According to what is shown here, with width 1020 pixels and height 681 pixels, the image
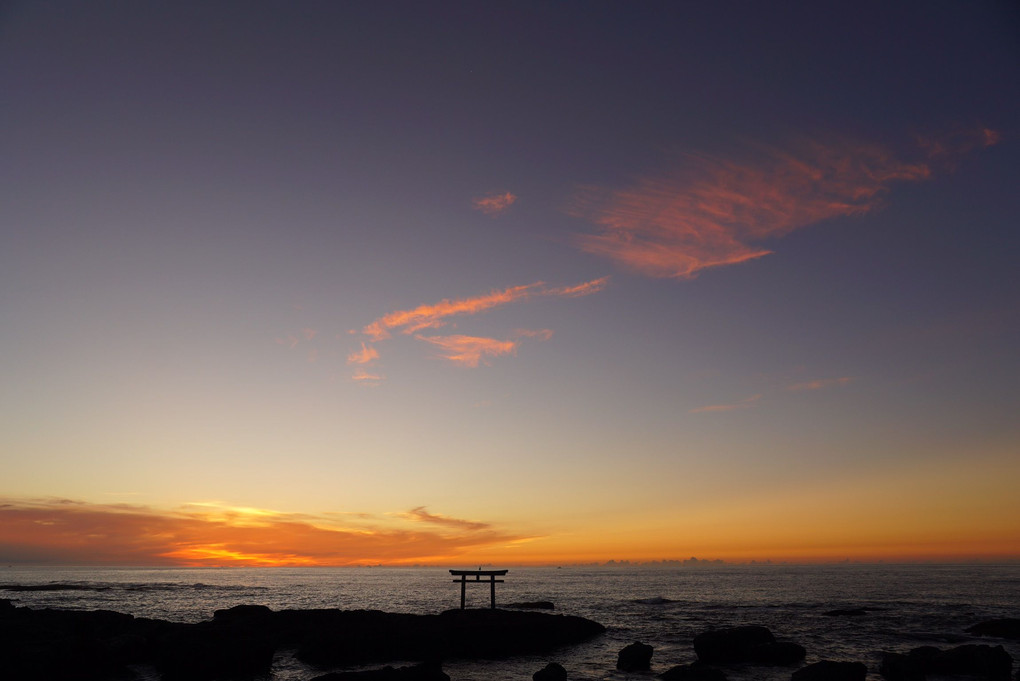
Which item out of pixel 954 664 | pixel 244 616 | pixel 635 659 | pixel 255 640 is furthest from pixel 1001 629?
pixel 244 616

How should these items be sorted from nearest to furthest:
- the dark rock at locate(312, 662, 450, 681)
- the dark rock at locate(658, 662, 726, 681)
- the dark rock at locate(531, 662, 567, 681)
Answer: the dark rock at locate(312, 662, 450, 681), the dark rock at locate(531, 662, 567, 681), the dark rock at locate(658, 662, 726, 681)

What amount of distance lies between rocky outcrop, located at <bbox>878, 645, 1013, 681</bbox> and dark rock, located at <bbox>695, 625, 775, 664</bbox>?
665cm

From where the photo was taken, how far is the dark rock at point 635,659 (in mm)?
31091

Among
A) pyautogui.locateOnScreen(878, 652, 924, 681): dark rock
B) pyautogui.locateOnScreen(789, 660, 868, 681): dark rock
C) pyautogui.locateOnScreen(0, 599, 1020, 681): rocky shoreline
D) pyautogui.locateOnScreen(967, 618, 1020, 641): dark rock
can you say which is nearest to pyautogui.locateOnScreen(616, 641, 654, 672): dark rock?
pyautogui.locateOnScreen(0, 599, 1020, 681): rocky shoreline

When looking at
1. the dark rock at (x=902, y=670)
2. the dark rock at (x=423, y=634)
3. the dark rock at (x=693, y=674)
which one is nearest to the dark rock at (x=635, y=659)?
the dark rock at (x=693, y=674)

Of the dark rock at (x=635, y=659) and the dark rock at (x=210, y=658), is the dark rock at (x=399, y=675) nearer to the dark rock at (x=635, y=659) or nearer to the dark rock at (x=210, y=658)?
A: the dark rock at (x=210, y=658)

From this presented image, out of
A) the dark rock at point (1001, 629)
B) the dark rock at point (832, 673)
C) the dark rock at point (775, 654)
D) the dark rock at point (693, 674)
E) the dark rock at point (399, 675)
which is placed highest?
the dark rock at point (399, 675)

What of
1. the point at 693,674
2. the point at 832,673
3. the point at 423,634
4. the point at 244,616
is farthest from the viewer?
the point at 244,616

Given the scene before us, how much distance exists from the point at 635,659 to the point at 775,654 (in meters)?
8.83

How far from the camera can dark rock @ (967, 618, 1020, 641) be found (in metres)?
40.9

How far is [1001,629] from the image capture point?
41562 mm

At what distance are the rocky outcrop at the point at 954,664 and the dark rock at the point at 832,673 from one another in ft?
9.89

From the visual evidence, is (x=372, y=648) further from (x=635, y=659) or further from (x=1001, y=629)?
(x=1001, y=629)

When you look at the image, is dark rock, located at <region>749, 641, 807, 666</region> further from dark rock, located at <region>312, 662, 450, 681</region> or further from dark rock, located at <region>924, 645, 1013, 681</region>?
dark rock, located at <region>312, 662, 450, 681</region>
